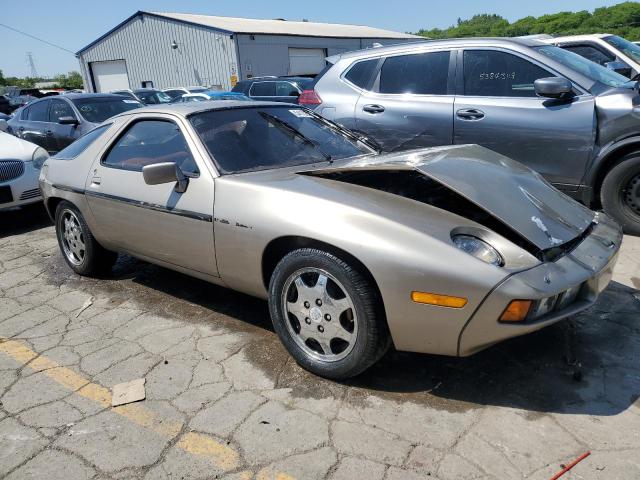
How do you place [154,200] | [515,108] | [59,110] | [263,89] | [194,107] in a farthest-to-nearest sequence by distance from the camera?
[263,89]
[59,110]
[515,108]
[194,107]
[154,200]

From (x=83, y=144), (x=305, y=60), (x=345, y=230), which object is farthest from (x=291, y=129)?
(x=305, y=60)

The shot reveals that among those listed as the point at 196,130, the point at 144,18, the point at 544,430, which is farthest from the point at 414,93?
the point at 144,18

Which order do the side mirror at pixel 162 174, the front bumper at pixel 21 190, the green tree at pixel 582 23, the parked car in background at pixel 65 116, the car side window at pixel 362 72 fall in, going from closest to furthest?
the side mirror at pixel 162 174 → the car side window at pixel 362 72 → the front bumper at pixel 21 190 → the parked car in background at pixel 65 116 → the green tree at pixel 582 23

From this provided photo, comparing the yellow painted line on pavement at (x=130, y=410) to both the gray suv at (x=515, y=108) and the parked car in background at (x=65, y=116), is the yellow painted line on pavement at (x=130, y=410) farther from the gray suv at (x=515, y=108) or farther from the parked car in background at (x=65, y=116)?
the parked car in background at (x=65, y=116)

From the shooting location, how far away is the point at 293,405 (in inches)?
102

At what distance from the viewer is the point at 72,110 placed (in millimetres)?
8703

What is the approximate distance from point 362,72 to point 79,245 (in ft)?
11.1

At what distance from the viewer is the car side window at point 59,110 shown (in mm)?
8789

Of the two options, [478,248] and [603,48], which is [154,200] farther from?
[603,48]

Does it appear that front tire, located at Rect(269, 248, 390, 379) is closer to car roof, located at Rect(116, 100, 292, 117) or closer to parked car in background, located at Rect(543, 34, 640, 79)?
car roof, located at Rect(116, 100, 292, 117)

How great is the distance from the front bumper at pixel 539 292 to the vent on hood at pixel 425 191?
0.13 m

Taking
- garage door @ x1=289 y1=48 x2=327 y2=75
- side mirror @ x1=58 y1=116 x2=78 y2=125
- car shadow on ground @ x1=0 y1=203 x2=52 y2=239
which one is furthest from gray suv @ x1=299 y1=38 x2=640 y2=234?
garage door @ x1=289 y1=48 x2=327 y2=75

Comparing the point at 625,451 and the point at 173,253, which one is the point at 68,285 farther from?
the point at 625,451

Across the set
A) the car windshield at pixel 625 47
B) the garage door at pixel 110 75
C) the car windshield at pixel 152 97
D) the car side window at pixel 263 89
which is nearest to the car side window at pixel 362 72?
the car windshield at pixel 625 47
